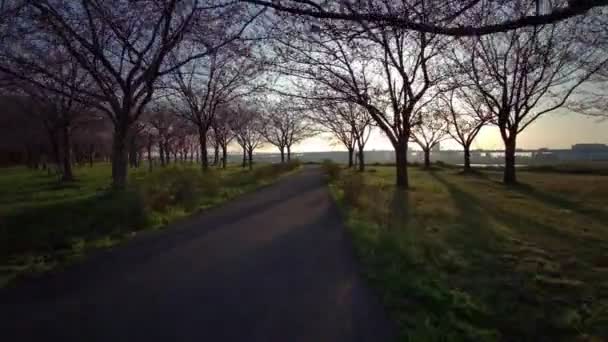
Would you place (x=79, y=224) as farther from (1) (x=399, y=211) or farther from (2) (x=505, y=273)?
(1) (x=399, y=211)

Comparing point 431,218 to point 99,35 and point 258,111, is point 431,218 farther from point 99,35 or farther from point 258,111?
point 258,111

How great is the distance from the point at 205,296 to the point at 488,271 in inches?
174

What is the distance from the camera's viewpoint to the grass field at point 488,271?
12.9 ft

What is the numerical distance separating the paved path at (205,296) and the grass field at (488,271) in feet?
1.66

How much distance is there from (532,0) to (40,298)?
8.03 meters

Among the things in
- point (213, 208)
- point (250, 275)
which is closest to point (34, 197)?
point (213, 208)

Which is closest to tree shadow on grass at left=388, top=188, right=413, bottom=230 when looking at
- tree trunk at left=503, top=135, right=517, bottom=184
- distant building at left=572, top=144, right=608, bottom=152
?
tree trunk at left=503, top=135, right=517, bottom=184

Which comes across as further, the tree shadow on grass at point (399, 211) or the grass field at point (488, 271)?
the tree shadow on grass at point (399, 211)

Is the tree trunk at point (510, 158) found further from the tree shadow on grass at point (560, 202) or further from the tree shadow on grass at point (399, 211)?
the tree shadow on grass at point (399, 211)

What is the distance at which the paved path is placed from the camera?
11.4 feet

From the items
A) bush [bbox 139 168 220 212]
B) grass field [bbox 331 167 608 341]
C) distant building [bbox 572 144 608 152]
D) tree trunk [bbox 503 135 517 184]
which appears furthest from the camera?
distant building [bbox 572 144 608 152]

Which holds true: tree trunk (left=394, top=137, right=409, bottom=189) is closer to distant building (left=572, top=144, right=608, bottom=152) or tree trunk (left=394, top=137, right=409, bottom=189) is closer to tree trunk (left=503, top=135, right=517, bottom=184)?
tree trunk (left=503, top=135, right=517, bottom=184)

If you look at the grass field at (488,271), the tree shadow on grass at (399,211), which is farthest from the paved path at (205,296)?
the tree shadow on grass at (399,211)

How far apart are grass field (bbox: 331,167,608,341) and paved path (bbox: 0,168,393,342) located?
19.9 inches
